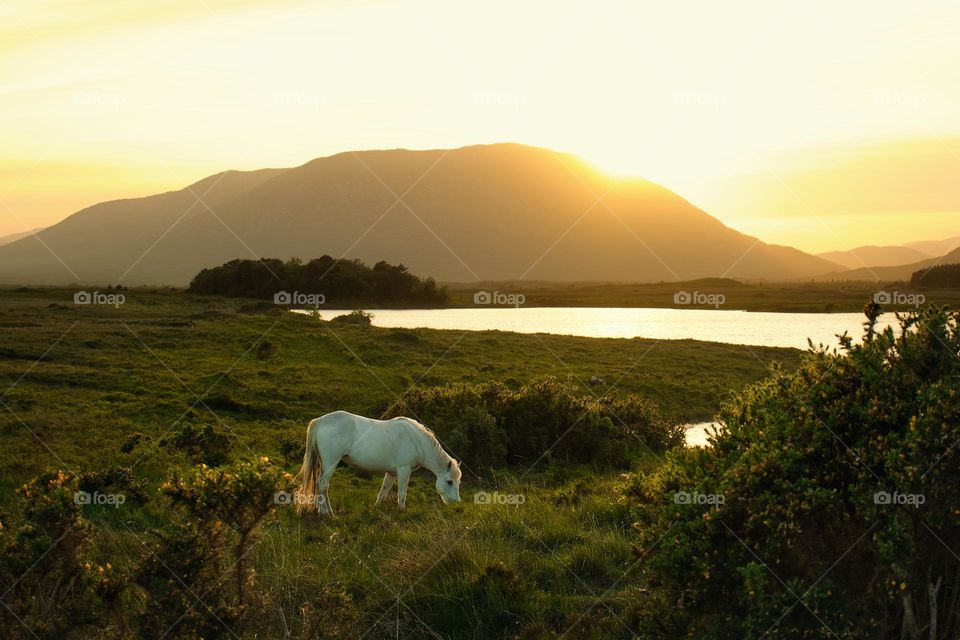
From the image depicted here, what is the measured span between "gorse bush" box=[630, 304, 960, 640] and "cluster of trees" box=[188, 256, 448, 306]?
294 ft

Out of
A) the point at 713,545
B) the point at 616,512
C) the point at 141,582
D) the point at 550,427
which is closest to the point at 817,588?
the point at 713,545

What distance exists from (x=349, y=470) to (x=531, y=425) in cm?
556

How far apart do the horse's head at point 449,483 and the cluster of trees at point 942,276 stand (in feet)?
366

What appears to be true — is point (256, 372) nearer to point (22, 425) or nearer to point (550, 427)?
point (22, 425)

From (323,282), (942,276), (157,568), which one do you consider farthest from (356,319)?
(942,276)

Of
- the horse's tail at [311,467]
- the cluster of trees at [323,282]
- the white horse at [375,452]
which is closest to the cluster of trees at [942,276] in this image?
the cluster of trees at [323,282]

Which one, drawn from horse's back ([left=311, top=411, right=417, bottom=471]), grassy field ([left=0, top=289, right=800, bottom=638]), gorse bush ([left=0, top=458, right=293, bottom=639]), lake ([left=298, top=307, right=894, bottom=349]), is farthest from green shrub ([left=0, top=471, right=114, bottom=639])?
lake ([left=298, top=307, right=894, bottom=349])

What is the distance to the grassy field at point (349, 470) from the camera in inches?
324

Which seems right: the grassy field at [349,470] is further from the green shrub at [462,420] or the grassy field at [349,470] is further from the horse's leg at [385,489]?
the green shrub at [462,420]

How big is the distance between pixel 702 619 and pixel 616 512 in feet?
23.5

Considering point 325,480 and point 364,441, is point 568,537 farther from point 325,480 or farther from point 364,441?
point 325,480

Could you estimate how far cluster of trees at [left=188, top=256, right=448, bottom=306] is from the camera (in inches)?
3743

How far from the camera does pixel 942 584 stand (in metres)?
5.11

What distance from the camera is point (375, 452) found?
14523 mm
